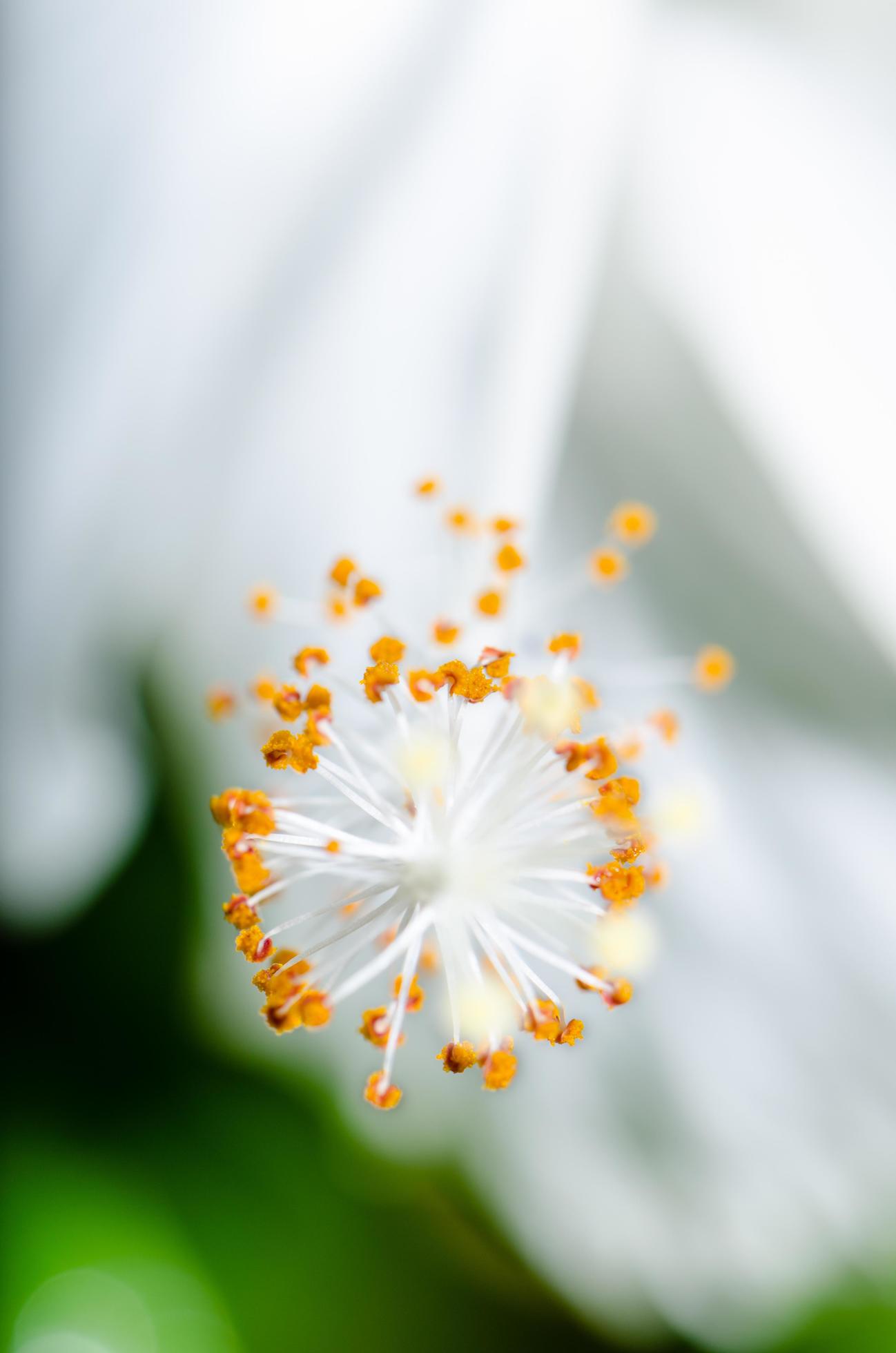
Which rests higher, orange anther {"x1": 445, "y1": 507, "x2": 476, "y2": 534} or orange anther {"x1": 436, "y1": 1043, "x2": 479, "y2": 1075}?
orange anther {"x1": 445, "y1": 507, "x2": 476, "y2": 534}

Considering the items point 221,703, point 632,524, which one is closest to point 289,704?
point 221,703

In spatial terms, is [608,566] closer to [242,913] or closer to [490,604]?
[490,604]

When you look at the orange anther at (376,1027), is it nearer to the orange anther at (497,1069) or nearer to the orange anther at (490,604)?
the orange anther at (497,1069)

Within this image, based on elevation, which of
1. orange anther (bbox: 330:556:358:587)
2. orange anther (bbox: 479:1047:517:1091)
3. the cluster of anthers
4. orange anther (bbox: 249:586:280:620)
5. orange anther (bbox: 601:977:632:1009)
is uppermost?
orange anther (bbox: 249:586:280:620)

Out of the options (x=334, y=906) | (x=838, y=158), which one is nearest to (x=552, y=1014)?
(x=334, y=906)

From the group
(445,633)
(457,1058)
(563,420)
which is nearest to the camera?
(457,1058)

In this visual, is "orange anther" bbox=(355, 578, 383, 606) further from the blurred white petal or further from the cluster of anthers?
the blurred white petal

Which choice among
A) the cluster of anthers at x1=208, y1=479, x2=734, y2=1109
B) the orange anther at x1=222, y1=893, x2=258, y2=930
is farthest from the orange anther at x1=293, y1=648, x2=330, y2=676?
the orange anther at x1=222, y1=893, x2=258, y2=930

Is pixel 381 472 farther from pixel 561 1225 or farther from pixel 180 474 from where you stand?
pixel 561 1225
